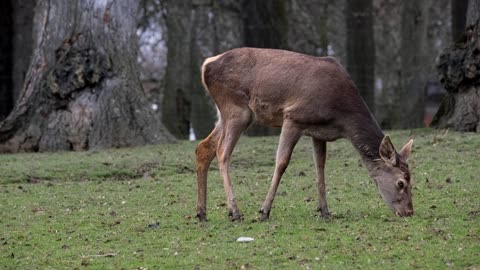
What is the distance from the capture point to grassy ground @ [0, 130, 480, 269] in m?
7.39

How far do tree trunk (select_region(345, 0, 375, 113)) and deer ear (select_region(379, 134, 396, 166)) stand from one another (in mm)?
11151

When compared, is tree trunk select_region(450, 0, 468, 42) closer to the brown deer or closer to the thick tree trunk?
the thick tree trunk

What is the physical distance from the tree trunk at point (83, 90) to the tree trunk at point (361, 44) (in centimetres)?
610

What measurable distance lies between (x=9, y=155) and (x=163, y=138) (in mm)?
2377

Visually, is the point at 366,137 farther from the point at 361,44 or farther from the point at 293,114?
the point at 361,44

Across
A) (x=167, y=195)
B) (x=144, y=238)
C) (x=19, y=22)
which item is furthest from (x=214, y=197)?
(x=19, y=22)

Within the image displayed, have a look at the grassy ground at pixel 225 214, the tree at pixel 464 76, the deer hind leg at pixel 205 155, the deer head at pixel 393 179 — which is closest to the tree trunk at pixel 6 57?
the grassy ground at pixel 225 214

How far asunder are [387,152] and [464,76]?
5938mm

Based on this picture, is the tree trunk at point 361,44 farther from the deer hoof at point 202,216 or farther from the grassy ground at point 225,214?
the deer hoof at point 202,216

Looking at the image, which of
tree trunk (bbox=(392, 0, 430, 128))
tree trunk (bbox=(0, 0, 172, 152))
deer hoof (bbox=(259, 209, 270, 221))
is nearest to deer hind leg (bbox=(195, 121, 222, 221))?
deer hoof (bbox=(259, 209, 270, 221))

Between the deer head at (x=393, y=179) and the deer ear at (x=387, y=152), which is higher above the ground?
the deer ear at (x=387, y=152)

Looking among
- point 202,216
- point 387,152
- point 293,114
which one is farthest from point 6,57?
point 387,152

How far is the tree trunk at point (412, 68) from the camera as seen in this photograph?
20156 mm

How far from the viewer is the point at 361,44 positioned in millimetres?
A: 20594
